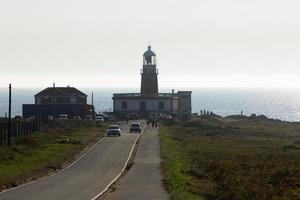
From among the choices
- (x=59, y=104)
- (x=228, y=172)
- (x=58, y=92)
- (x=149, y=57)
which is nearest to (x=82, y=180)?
(x=228, y=172)

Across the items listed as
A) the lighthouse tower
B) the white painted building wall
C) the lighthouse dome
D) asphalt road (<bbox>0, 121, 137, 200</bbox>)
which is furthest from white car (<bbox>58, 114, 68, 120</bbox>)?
asphalt road (<bbox>0, 121, 137, 200</bbox>)

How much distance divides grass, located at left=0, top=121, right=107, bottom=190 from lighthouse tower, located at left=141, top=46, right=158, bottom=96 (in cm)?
4538

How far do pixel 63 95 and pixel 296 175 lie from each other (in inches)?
3098

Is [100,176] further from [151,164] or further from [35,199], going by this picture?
[35,199]

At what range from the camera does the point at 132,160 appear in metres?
46.5

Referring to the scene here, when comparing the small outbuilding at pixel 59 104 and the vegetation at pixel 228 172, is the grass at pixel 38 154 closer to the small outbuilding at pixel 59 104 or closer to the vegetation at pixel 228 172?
the vegetation at pixel 228 172

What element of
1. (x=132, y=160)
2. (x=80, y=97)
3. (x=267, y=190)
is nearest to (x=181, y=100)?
(x=80, y=97)

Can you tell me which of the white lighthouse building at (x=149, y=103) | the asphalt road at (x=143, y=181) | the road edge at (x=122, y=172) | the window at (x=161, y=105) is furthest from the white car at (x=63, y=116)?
the asphalt road at (x=143, y=181)

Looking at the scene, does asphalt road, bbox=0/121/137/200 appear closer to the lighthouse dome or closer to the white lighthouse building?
the white lighthouse building

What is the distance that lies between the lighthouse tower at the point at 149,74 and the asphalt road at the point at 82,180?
2497 inches

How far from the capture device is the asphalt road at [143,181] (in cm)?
2812

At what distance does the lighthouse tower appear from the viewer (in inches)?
4675

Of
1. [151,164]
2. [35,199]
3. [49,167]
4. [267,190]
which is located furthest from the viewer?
[151,164]

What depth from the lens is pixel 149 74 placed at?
390 feet
